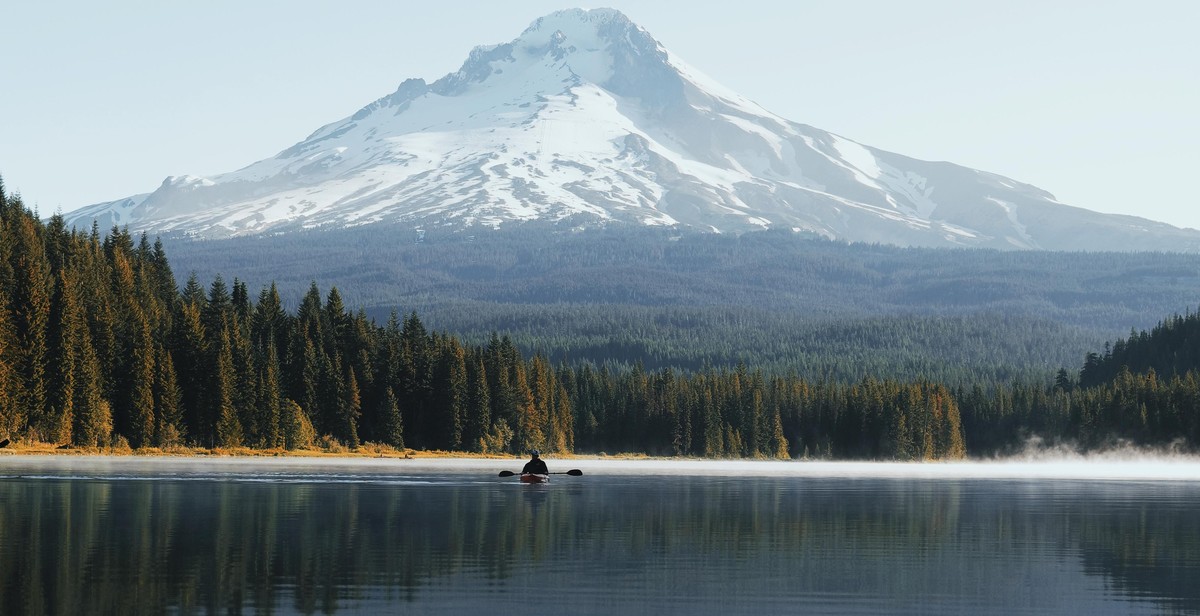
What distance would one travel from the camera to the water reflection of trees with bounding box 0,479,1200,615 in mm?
37344

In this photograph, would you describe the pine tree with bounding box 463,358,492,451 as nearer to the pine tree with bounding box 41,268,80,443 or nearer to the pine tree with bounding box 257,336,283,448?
the pine tree with bounding box 257,336,283,448

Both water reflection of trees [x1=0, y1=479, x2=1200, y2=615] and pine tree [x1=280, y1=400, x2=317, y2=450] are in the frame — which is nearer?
water reflection of trees [x1=0, y1=479, x2=1200, y2=615]

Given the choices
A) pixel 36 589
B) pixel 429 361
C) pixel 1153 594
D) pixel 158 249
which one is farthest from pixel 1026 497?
pixel 158 249

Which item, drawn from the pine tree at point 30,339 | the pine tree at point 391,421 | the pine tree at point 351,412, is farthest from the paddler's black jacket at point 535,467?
the pine tree at point 391,421

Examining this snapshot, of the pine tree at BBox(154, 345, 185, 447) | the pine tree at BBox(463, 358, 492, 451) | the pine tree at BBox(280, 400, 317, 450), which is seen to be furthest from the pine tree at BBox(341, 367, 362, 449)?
the pine tree at BBox(154, 345, 185, 447)

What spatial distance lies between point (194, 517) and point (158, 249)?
407ft

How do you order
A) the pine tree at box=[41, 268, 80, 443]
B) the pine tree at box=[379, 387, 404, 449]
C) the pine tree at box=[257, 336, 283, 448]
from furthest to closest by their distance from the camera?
1. the pine tree at box=[379, 387, 404, 449]
2. the pine tree at box=[257, 336, 283, 448]
3. the pine tree at box=[41, 268, 80, 443]

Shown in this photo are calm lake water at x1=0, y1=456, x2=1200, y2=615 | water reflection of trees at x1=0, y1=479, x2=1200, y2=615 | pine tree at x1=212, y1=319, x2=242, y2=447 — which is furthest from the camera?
pine tree at x1=212, y1=319, x2=242, y2=447

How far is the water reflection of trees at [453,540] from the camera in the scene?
3734 centimetres

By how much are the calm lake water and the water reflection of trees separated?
14cm

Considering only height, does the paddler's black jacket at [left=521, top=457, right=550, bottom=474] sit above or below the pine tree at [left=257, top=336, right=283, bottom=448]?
below

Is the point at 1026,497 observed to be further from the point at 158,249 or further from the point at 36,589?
the point at 158,249

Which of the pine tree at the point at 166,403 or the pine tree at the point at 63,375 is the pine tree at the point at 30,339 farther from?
the pine tree at the point at 166,403

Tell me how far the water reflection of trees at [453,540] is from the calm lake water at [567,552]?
137 millimetres
